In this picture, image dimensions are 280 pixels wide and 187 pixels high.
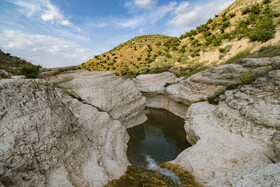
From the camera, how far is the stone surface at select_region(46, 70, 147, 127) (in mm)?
9938

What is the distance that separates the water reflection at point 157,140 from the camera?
8.16 m

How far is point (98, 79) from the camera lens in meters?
11.1

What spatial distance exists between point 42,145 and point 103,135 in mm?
3613

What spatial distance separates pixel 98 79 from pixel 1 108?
7.45 m

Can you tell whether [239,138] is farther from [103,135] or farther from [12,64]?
[12,64]

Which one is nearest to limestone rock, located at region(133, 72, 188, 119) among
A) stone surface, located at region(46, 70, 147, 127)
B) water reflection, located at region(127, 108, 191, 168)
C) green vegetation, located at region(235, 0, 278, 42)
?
water reflection, located at region(127, 108, 191, 168)

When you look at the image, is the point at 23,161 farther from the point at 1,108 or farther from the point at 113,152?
the point at 113,152

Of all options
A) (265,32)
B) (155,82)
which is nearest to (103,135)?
(155,82)

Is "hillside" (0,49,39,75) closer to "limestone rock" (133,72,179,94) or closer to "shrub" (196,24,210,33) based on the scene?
"limestone rock" (133,72,179,94)

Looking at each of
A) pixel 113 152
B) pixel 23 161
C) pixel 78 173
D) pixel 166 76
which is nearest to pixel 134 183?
pixel 78 173

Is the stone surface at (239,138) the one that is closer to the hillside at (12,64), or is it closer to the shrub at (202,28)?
the hillside at (12,64)

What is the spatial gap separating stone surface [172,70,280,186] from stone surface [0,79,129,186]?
3269 millimetres

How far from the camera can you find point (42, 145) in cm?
417

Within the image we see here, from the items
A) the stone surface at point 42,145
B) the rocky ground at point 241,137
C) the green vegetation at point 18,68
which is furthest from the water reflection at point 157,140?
the green vegetation at point 18,68
